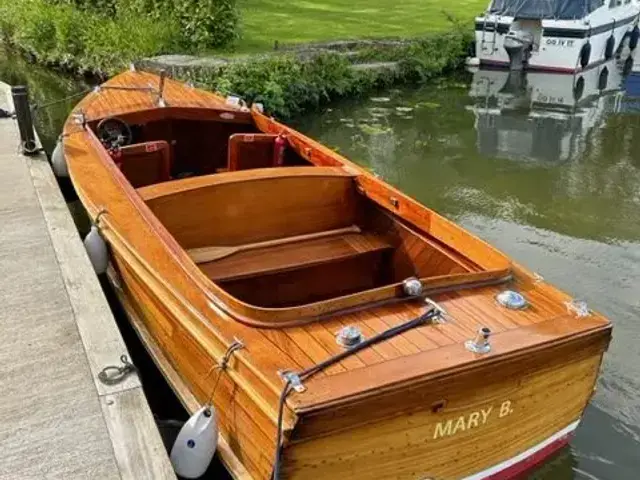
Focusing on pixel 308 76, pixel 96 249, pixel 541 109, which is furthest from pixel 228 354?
pixel 541 109

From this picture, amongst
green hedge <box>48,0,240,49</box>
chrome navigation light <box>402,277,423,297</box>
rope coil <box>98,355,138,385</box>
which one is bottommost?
rope coil <box>98,355,138,385</box>

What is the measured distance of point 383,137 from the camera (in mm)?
11539

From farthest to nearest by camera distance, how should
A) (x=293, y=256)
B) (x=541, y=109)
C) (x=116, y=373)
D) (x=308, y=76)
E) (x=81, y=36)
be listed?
(x=81, y=36) → (x=541, y=109) → (x=308, y=76) → (x=293, y=256) → (x=116, y=373)

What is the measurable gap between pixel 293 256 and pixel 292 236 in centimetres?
32

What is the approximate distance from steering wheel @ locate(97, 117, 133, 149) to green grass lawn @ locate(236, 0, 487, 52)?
7105mm

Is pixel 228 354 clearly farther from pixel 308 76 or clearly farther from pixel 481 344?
pixel 308 76

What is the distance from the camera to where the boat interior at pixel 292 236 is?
4.88 meters

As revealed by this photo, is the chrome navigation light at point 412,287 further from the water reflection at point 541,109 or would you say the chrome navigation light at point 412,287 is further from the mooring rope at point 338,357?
the water reflection at point 541,109

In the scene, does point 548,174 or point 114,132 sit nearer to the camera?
point 114,132

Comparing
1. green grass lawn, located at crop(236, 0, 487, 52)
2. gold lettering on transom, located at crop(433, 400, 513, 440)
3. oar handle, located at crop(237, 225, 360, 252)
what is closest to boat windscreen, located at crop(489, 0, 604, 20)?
green grass lawn, located at crop(236, 0, 487, 52)

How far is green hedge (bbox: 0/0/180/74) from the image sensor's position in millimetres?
12984

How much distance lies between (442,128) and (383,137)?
1273mm

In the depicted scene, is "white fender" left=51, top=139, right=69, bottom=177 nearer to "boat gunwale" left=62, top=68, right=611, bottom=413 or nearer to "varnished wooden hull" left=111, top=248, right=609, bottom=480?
"boat gunwale" left=62, top=68, right=611, bottom=413

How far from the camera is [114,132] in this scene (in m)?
6.70
